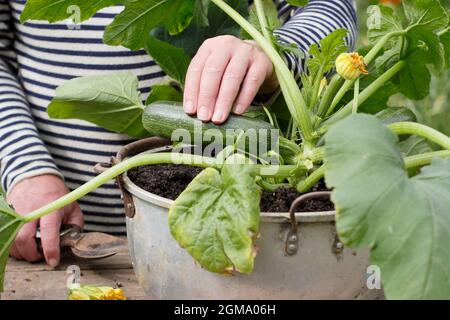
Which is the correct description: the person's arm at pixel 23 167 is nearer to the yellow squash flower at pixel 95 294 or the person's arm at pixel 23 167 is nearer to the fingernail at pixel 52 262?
the fingernail at pixel 52 262

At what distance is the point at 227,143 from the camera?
842mm

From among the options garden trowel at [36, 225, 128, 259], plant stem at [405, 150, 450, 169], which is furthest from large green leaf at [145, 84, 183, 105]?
plant stem at [405, 150, 450, 169]

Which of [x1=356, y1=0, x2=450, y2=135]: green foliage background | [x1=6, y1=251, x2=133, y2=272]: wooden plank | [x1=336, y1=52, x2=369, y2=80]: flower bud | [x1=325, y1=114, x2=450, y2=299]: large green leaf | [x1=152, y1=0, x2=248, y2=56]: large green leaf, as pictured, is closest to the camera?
[x1=325, y1=114, x2=450, y2=299]: large green leaf

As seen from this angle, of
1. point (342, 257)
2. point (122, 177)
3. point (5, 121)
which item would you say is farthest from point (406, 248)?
point (5, 121)

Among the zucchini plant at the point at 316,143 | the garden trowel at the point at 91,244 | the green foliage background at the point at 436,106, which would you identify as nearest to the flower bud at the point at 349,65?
the zucchini plant at the point at 316,143

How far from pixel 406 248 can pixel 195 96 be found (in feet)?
1.17

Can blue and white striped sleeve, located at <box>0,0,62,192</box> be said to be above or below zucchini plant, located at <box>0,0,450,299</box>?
below

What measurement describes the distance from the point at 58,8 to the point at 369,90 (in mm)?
431

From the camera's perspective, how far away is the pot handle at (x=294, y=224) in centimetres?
70

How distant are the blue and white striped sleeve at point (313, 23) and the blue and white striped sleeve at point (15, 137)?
0.46 m

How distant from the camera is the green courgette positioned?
2.68 feet

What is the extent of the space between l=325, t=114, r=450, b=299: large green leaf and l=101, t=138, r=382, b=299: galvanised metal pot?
10 centimetres

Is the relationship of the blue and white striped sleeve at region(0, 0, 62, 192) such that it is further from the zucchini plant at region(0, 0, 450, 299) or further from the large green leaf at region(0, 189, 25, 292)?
the large green leaf at region(0, 189, 25, 292)

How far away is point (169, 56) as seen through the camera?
1.03 m
